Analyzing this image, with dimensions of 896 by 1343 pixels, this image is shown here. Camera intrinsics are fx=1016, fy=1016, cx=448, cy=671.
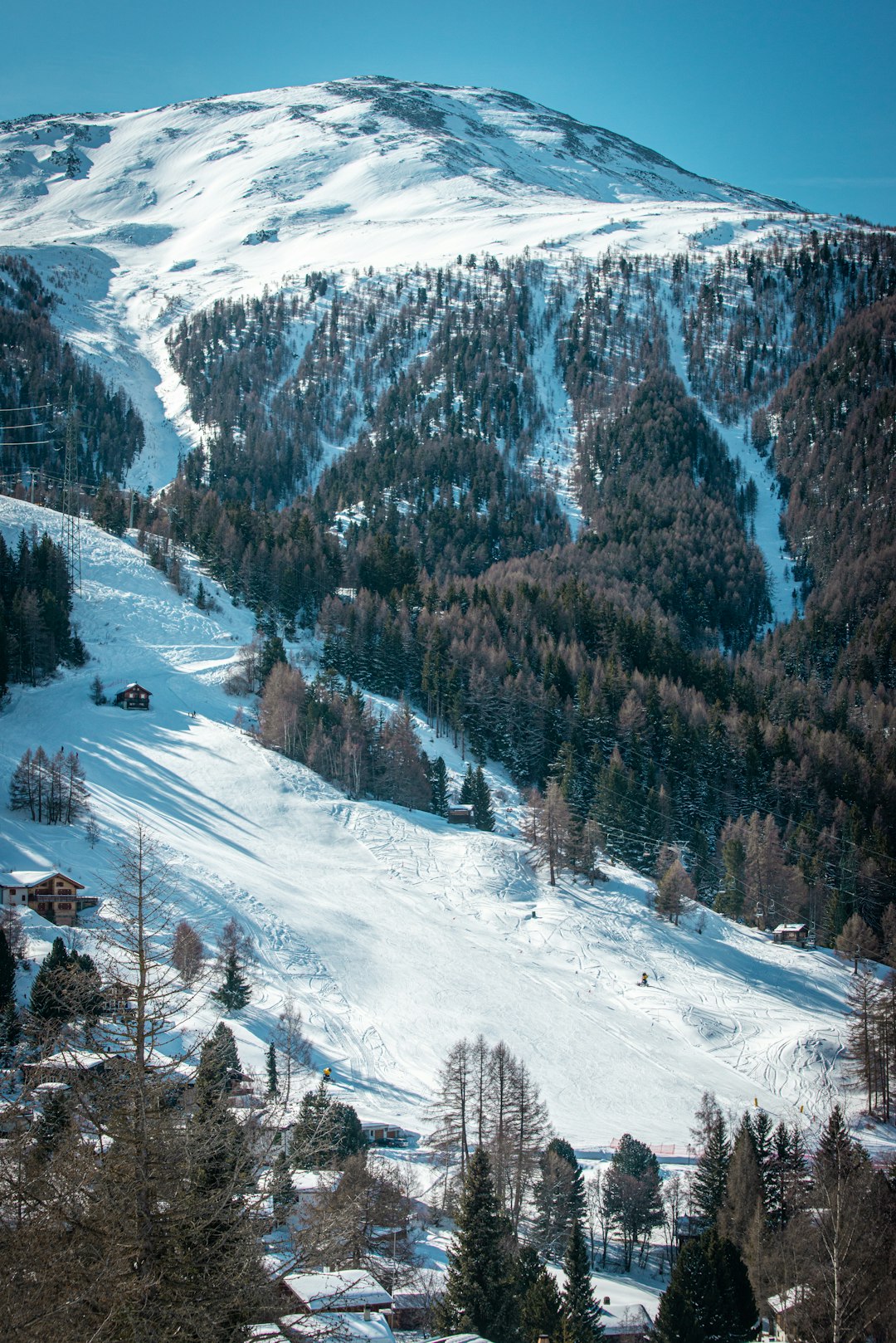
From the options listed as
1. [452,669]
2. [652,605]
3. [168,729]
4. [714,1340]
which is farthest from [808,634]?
[714,1340]

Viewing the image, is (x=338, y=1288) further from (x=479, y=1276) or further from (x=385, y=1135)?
(x=385, y=1135)

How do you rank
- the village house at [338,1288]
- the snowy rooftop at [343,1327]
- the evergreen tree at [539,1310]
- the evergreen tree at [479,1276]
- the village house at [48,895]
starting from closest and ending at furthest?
1. the snowy rooftop at [343,1327]
2. the village house at [338,1288]
3. the evergreen tree at [479,1276]
4. the evergreen tree at [539,1310]
5. the village house at [48,895]

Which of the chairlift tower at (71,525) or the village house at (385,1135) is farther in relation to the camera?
the chairlift tower at (71,525)

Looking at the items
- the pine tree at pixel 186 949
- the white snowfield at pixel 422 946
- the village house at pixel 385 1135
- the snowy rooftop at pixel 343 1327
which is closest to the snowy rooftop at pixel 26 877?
the white snowfield at pixel 422 946

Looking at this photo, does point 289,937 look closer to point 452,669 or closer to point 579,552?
point 452,669

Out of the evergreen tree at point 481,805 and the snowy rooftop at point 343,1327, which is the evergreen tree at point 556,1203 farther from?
the evergreen tree at point 481,805

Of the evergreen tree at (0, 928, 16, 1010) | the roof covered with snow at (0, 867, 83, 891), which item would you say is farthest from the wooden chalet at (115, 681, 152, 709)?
the evergreen tree at (0, 928, 16, 1010)

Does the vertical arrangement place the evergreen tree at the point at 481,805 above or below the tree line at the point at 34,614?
below
